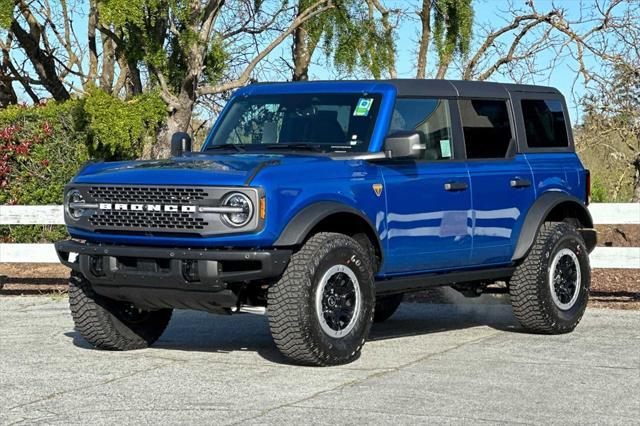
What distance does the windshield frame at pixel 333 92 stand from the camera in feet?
30.9

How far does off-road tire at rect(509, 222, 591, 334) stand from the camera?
10.6 metres

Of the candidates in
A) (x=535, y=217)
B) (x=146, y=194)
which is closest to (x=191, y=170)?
(x=146, y=194)

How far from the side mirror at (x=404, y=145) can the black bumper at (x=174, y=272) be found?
1.21 m

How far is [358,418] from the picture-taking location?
702 cm

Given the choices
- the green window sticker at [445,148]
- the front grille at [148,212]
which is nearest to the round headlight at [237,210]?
the front grille at [148,212]

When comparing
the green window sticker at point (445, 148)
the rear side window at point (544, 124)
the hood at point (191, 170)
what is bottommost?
Result: the hood at point (191, 170)

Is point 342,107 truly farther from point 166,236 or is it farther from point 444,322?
point 444,322

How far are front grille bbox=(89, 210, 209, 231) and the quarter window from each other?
189cm

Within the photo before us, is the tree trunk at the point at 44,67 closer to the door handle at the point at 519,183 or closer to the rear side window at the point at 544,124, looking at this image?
the rear side window at the point at 544,124

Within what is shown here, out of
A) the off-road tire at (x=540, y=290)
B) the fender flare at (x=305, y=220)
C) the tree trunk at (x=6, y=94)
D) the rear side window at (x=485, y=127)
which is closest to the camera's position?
the fender flare at (x=305, y=220)

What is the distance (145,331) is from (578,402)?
11.6ft

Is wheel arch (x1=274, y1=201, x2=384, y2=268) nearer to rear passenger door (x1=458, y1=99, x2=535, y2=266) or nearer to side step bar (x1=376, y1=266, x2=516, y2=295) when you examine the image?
side step bar (x1=376, y1=266, x2=516, y2=295)

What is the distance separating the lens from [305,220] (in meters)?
8.57

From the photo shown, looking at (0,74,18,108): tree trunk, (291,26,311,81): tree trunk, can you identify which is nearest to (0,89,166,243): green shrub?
(291,26,311,81): tree trunk
